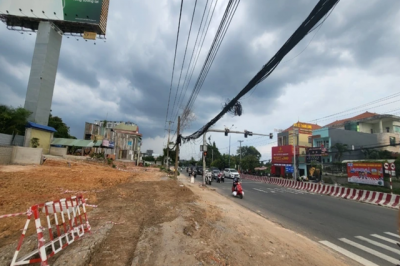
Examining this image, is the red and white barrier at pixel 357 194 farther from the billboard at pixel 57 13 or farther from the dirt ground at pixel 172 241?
the billboard at pixel 57 13

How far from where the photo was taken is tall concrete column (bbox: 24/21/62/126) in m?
29.5

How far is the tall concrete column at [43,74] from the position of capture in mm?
29531

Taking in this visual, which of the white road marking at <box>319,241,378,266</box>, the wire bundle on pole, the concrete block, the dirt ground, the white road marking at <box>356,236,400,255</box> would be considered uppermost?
the wire bundle on pole

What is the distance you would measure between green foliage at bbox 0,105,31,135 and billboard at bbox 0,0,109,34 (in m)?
16.6

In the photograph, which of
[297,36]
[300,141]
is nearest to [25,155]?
[297,36]

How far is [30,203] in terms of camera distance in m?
7.41

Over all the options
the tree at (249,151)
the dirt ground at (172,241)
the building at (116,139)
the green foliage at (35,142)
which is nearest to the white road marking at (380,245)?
the dirt ground at (172,241)

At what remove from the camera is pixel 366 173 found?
67.6 ft

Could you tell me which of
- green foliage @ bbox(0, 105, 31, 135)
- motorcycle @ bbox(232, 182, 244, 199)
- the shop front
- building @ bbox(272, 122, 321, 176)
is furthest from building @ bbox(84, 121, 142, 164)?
motorcycle @ bbox(232, 182, 244, 199)

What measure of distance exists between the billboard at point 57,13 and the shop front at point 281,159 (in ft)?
130

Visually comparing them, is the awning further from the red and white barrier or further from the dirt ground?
the red and white barrier

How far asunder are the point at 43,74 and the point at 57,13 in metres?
10.6

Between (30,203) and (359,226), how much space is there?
462 inches

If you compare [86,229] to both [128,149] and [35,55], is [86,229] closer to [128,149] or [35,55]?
[35,55]
